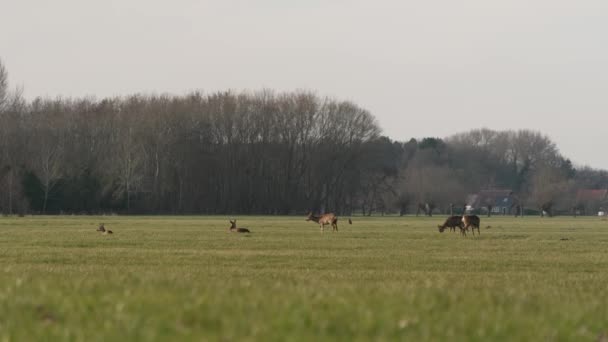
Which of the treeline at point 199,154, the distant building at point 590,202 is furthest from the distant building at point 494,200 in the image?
the treeline at point 199,154

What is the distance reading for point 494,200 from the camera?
192125 mm

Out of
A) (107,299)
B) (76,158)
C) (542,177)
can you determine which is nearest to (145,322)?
(107,299)

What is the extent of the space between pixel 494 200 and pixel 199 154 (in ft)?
276

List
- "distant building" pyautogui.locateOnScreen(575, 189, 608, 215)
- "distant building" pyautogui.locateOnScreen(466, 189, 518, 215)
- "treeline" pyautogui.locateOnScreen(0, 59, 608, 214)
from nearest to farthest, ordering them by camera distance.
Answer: "treeline" pyautogui.locateOnScreen(0, 59, 608, 214) → "distant building" pyautogui.locateOnScreen(575, 189, 608, 215) → "distant building" pyautogui.locateOnScreen(466, 189, 518, 215)

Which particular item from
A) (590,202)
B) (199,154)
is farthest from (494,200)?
(199,154)

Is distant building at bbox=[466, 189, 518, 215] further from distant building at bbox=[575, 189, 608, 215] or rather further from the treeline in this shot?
the treeline

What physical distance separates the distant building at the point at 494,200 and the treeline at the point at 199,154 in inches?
1821

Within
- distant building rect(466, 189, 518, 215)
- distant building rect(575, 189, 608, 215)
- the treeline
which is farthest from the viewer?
distant building rect(466, 189, 518, 215)

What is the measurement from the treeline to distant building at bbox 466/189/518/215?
46259mm

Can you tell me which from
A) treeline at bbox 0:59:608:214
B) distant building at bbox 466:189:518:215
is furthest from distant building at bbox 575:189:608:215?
treeline at bbox 0:59:608:214

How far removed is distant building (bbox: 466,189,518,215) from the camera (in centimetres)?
18850

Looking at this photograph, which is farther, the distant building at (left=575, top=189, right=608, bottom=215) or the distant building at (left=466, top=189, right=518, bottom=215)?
the distant building at (left=466, top=189, right=518, bottom=215)

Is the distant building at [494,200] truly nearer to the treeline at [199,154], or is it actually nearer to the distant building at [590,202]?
the distant building at [590,202]

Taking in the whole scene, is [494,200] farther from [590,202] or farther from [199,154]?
[199,154]
